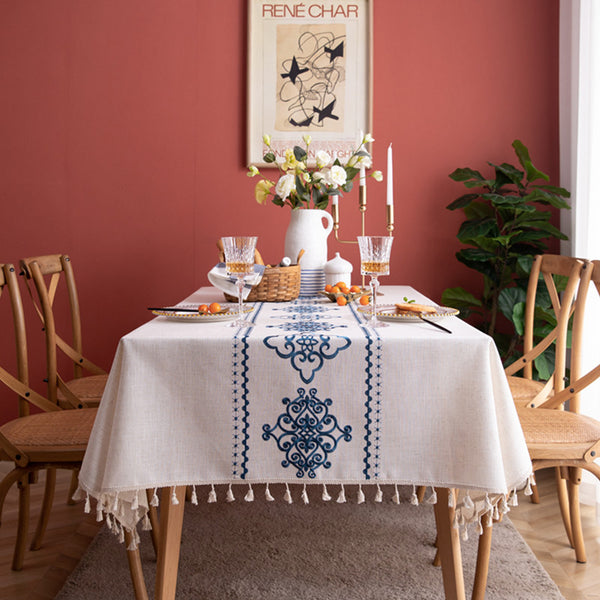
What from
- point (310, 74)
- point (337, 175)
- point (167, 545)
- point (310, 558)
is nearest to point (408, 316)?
point (337, 175)

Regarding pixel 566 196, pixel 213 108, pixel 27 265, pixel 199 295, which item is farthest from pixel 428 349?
pixel 213 108

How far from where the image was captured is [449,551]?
4.67 feet

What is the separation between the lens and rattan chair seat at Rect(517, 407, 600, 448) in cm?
163

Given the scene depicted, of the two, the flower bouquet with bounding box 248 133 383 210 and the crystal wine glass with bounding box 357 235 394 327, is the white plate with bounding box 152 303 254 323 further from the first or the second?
the flower bouquet with bounding box 248 133 383 210

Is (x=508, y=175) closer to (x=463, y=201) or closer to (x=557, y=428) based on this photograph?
(x=463, y=201)

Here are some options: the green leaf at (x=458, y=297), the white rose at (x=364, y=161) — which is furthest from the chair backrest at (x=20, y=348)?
the green leaf at (x=458, y=297)

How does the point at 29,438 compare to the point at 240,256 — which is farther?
the point at 29,438

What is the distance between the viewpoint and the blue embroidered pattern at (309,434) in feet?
4.30

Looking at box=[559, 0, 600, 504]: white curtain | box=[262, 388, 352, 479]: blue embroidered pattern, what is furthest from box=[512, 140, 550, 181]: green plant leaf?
box=[262, 388, 352, 479]: blue embroidered pattern

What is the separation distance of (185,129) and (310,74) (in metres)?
0.65

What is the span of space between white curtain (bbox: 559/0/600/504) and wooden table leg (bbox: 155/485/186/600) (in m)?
1.60

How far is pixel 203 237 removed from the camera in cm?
291

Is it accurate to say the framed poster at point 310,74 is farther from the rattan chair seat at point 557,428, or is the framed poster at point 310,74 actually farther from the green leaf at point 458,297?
the rattan chair seat at point 557,428

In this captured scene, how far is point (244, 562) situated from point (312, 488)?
25.8 inches
